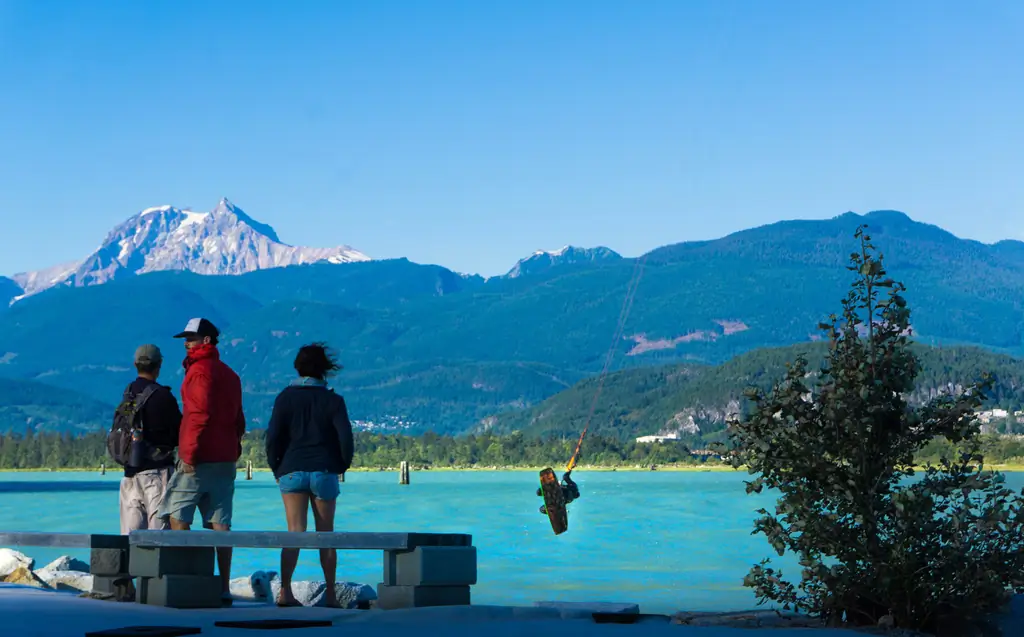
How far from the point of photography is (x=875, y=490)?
1435 cm

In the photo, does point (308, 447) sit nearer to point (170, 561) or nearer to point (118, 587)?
point (170, 561)

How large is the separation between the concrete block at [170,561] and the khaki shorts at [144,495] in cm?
158

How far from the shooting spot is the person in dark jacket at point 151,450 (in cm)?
1553

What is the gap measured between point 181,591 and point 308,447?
1752 millimetres

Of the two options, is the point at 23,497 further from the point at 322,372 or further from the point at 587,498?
the point at 322,372

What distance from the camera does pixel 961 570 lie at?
45.3 feet

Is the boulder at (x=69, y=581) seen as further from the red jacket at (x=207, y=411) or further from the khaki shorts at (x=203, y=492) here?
the red jacket at (x=207, y=411)

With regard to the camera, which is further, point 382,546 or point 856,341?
point 856,341

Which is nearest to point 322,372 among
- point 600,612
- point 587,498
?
point 600,612

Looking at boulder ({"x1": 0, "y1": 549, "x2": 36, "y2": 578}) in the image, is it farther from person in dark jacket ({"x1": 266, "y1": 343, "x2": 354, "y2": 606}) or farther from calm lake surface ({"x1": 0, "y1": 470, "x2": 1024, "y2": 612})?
calm lake surface ({"x1": 0, "y1": 470, "x2": 1024, "y2": 612})

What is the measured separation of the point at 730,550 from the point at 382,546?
49377mm

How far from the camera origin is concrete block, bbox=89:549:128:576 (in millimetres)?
14305

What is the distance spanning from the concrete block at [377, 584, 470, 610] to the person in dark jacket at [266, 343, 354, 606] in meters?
1.11

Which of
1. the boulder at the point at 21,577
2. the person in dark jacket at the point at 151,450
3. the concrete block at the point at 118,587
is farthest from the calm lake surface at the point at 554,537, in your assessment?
the concrete block at the point at 118,587
